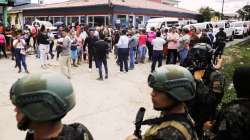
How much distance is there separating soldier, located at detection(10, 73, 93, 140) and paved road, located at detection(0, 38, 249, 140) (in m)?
2.73

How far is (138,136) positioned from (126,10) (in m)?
40.7

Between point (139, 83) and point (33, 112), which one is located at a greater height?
point (33, 112)

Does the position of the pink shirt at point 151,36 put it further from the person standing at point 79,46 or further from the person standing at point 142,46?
the person standing at point 79,46

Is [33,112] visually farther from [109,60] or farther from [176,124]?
[109,60]

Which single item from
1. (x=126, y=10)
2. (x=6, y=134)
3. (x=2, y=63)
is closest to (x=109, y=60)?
(x=2, y=63)

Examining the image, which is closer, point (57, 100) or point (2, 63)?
point (57, 100)

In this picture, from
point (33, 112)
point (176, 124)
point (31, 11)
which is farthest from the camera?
point (31, 11)

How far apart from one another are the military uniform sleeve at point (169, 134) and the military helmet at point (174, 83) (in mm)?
270

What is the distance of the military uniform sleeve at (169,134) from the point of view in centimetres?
231

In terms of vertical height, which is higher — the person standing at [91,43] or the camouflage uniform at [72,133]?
the camouflage uniform at [72,133]

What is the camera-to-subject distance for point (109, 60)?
59.3 feet

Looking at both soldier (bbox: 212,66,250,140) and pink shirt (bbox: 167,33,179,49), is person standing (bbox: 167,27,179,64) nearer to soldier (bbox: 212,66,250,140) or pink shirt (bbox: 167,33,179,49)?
pink shirt (bbox: 167,33,179,49)

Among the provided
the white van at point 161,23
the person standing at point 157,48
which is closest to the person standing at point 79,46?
the person standing at point 157,48

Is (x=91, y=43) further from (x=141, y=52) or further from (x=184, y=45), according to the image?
(x=184, y=45)
